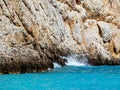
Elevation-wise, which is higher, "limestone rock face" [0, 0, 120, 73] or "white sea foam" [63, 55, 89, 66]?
"limestone rock face" [0, 0, 120, 73]

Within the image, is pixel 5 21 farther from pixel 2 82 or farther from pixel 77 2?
pixel 77 2

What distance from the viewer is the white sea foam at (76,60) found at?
4306cm

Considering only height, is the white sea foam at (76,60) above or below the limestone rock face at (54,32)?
below

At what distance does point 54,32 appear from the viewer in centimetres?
4166

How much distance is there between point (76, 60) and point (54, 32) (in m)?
4.29

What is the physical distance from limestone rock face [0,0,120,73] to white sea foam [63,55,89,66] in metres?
0.52

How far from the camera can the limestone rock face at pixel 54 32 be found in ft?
110

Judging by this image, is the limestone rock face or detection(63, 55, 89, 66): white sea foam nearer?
the limestone rock face

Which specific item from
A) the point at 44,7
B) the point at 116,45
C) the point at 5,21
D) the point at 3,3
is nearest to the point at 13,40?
the point at 5,21

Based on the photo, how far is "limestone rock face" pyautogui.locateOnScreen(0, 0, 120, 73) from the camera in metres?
33.5

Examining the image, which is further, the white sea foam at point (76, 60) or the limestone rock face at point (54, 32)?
the white sea foam at point (76, 60)

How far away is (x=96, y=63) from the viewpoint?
143ft

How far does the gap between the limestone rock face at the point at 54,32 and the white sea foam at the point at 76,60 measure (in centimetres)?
52

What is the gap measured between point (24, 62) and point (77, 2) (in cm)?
1968
